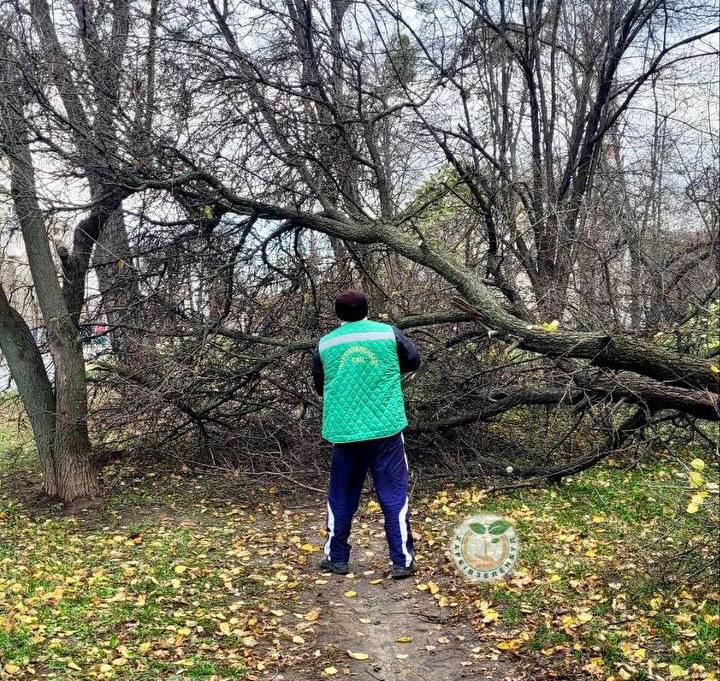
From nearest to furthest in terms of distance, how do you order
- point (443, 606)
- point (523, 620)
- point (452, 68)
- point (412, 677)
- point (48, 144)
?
point (412, 677), point (523, 620), point (443, 606), point (48, 144), point (452, 68)

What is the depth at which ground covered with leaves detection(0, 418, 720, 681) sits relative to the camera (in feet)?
12.5

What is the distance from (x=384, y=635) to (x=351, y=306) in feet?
6.35

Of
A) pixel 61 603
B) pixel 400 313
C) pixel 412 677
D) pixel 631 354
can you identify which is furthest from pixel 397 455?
pixel 400 313

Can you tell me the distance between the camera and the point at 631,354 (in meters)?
5.21

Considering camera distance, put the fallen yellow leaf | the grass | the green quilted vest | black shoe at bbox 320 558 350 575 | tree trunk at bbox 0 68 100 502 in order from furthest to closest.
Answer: tree trunk at bbox 0 68 100 502 < black shoe at bbox 320 558 350 575 < the green quilted vest < the fallen yellow leaf < the grass

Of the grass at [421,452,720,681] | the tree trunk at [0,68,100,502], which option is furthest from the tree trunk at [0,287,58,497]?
the grass at [421,452,720,681]

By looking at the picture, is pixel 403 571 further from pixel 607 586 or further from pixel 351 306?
pixel 351 306

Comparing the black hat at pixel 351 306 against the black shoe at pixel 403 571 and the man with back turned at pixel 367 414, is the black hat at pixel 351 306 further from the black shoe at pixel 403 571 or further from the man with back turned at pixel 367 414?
the black shoe at pixel 403 571

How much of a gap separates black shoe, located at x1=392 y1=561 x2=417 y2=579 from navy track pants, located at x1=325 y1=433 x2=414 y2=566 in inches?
1.0

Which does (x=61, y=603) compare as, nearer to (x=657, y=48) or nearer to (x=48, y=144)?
(x=48, y=144)

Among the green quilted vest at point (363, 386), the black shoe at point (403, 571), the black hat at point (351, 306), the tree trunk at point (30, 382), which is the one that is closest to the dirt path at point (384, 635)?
the black shoe at point (403, 571)

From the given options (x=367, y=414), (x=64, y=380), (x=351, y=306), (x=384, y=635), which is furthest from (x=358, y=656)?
(x=64, y=380)

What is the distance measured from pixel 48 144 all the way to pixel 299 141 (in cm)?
254

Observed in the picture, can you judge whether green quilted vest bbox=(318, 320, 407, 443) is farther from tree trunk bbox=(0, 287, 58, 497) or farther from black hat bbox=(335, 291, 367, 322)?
tree trunk bbox=(0, 287, 58, 497)
